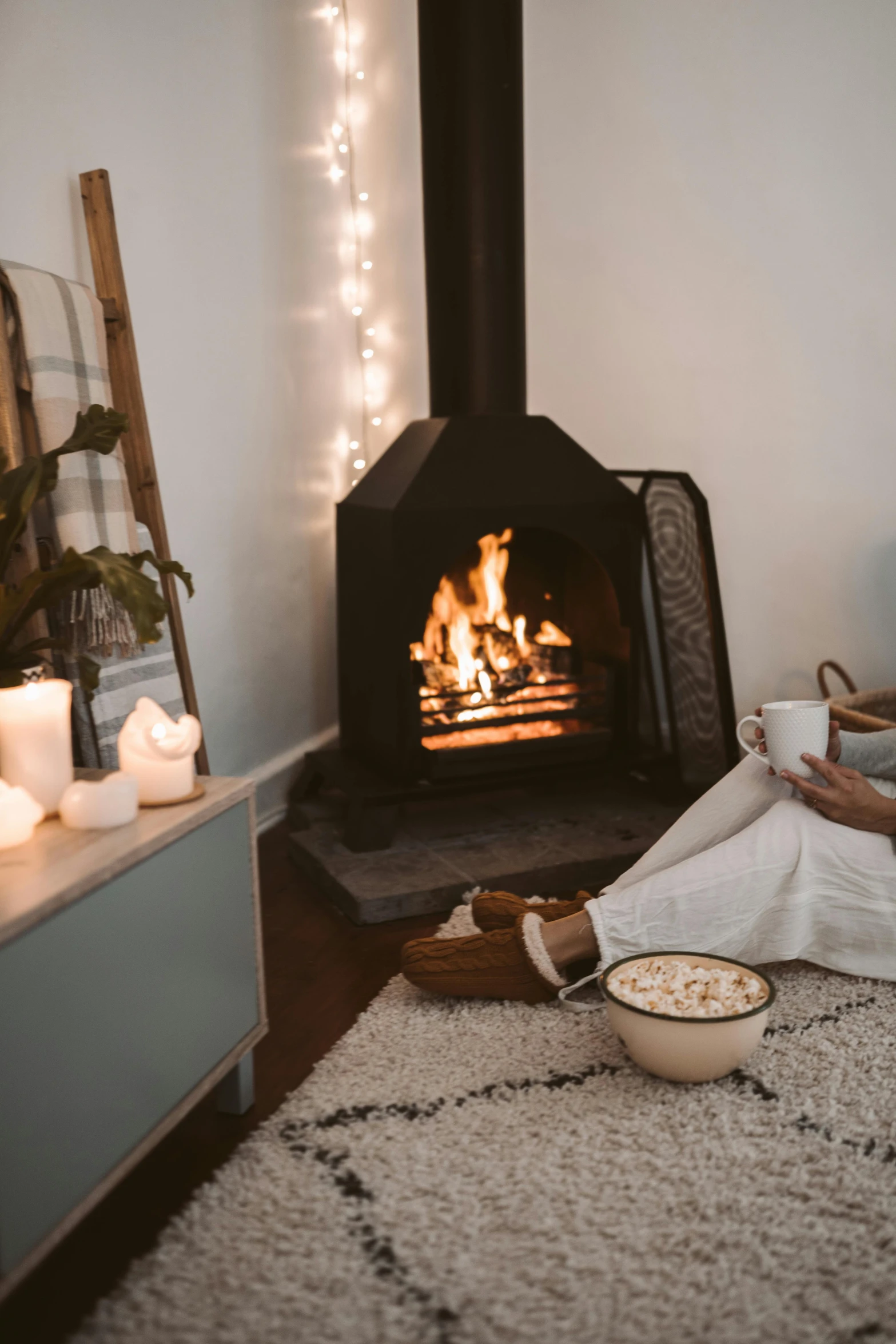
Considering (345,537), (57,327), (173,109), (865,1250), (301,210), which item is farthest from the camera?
(301,210)

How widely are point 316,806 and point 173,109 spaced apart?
1593mm

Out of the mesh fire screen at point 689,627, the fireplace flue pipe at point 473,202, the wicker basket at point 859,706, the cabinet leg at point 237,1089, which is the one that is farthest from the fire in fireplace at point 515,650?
the cabinet leg at point 237,1089

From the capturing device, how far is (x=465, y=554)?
2.62 m

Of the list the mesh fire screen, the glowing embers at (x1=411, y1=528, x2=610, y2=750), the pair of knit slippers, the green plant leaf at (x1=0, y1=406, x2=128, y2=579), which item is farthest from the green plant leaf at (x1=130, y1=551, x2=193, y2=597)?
the mesh fire screen

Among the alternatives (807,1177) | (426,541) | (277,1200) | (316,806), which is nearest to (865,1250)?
(807,1177)

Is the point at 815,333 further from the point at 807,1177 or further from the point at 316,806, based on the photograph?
the point at 807,1177

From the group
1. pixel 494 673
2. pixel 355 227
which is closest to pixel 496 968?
pixel 494 673

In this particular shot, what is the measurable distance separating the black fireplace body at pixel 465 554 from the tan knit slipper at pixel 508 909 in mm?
566

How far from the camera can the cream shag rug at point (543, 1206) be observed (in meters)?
1.06

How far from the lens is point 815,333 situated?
2904mm

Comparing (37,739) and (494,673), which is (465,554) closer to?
(494,673)

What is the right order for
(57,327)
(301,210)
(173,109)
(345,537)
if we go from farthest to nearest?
(301,210), (345,537), (173,109), (57,327)

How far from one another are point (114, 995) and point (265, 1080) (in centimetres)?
47

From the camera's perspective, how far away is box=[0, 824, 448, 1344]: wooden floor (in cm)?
113
